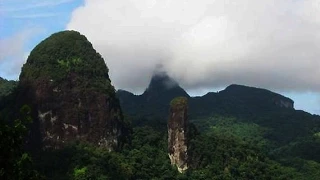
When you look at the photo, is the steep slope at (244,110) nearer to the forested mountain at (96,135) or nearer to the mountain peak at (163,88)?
the mountain peak at (163,88)

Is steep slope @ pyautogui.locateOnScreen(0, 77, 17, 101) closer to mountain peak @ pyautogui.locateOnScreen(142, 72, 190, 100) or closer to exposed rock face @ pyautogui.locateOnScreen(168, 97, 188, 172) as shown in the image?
exposed rock face @ pyautogui.locateOnScreen(168, 97, 188, 172)

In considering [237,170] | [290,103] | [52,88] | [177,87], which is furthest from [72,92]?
[290,103]

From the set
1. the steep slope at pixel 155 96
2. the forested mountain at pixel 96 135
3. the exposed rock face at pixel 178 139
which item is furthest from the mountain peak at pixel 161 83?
the exposed rock face at pixel 178 139

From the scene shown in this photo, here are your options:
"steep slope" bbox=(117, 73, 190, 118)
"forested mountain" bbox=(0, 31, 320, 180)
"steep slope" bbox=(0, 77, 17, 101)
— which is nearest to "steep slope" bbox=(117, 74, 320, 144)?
"steep slope" bbox=(117, 73, 190, 118)

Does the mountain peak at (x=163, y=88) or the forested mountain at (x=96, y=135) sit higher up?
the mountain peak at (x=163, y=88)

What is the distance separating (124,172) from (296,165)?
99.1 feet

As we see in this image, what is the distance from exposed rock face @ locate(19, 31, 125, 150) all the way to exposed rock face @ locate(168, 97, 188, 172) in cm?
591

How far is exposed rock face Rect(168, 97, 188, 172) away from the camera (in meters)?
61.1

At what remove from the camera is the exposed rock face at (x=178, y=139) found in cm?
6106

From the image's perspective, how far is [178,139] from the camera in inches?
2420

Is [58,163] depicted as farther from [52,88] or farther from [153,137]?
[153,137]

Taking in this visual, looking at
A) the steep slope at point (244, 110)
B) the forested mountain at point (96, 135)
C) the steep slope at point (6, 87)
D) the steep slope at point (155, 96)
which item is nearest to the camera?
the forested mountain at point (96, 135)

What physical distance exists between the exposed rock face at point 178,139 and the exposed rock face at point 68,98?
5910 mm

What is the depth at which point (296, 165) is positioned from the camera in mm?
74188
